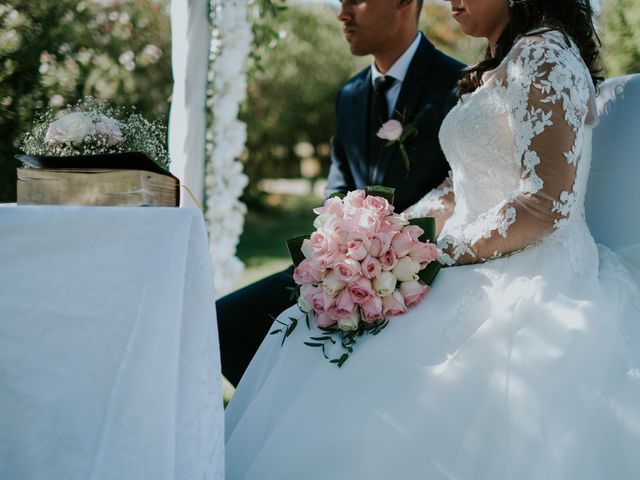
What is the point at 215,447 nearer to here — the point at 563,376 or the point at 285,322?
the point at 285,322

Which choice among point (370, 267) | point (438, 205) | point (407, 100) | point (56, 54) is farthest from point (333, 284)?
point (56, 54)

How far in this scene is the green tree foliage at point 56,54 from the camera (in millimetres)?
4504

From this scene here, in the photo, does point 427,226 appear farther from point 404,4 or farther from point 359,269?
point 404,4

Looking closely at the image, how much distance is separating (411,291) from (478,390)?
1.13ft

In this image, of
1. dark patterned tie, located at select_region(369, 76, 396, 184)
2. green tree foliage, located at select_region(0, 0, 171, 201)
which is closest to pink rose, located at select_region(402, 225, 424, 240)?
dark patterned tie, located at select_region(369, 76, 396, 184)

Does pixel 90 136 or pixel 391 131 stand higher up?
pixel 90 136

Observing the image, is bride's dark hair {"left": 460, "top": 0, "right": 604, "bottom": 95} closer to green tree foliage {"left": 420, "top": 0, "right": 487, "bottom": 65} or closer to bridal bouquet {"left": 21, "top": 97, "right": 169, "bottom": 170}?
bridal bouquet {"left": 21, "top": 97, "right": 169, "bottom": 170}

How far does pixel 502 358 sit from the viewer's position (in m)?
1.86

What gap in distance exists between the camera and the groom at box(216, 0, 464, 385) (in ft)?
9.55

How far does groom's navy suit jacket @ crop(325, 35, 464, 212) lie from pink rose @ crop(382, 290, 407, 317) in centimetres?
112

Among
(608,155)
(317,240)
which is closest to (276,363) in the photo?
(317,240)

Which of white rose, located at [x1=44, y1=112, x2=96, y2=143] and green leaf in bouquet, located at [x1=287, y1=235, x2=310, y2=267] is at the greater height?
white rose, located at [x1=44, y1=112, x2=96, y2=143]

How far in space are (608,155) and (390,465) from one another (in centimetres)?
129

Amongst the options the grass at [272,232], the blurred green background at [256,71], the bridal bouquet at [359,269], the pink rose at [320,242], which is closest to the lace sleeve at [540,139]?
the bridal bouquet at [359,269]
